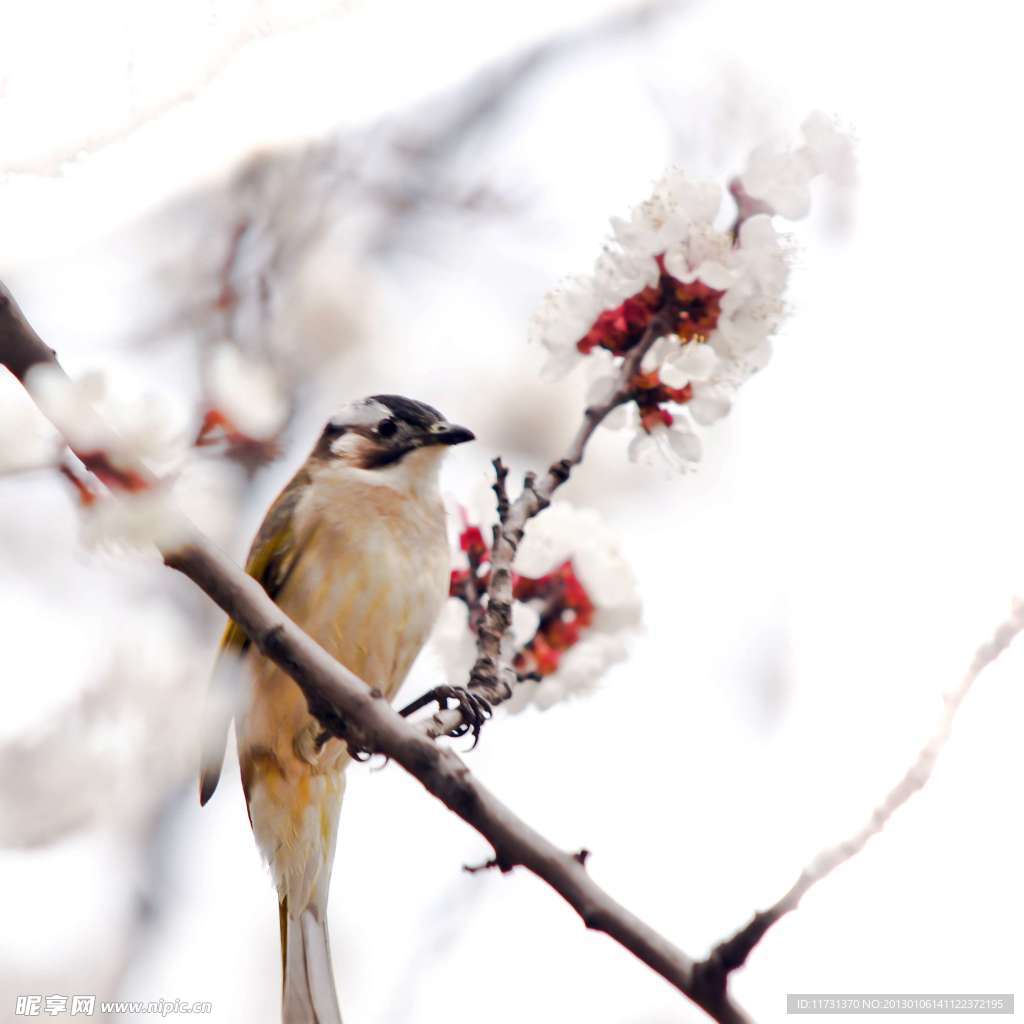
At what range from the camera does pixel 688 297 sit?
3.87 feet

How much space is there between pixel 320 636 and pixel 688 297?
0.58 metres

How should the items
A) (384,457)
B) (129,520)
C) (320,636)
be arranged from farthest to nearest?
(384,457) < (320,636) < (129,520)

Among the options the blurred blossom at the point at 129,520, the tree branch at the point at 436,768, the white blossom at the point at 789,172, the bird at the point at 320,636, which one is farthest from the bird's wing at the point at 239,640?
the white blossom at the point at 789,172

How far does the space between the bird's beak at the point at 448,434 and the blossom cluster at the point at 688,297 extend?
0.26 m

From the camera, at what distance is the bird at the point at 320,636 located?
1.39m

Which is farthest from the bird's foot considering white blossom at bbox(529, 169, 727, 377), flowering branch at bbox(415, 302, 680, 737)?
white blossom at bbox(529, 169, 727, 377)

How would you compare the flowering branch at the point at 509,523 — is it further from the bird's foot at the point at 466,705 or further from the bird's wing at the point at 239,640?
the bird's wing at the point at 239,640

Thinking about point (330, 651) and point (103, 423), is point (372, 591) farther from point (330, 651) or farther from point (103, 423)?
point (103, 423)

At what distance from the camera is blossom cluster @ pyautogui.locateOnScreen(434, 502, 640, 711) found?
1.29 m

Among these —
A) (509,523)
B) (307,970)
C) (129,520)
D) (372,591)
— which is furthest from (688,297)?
(307,970)

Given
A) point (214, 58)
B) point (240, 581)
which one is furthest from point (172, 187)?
point (240, 581)

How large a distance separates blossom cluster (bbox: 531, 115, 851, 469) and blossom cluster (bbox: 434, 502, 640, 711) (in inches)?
6.9

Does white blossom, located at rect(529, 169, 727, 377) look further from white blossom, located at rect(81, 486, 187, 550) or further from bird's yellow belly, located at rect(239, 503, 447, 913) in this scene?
white blossom, located at rect(81, 486, 187, 550)

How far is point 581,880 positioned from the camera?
0.83m
